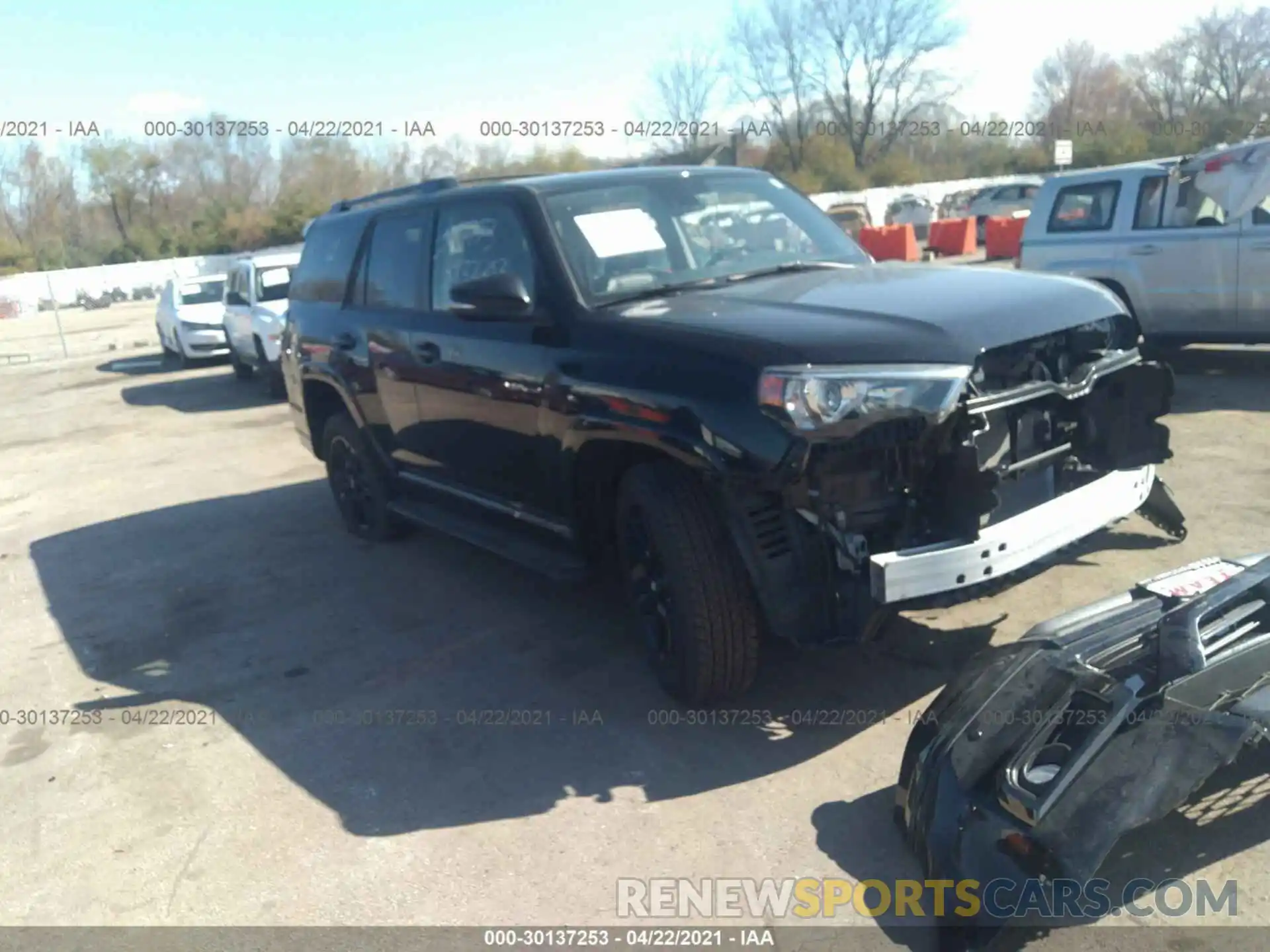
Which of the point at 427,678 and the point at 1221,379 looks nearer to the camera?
the point at 427,678

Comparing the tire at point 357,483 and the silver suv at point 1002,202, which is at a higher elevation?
the silver suv at point 1002,202

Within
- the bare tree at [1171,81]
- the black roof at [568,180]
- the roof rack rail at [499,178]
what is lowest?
the black roof at [568,180]

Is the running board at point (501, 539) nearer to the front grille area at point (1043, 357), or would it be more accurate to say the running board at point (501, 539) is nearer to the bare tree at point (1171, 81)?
the front grille area at point (1043, 357)

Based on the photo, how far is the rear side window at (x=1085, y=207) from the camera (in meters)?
10.1

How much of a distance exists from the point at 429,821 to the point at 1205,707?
2412 mm

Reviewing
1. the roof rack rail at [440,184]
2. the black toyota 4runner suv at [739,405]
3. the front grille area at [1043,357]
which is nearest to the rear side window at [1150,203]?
the black toyota 4runner suv at [739,405]

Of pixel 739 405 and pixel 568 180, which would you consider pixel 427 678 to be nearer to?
pixel 739 405

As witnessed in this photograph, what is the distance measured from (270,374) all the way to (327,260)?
26.3 ft

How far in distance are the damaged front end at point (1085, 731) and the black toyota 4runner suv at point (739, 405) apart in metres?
0.36

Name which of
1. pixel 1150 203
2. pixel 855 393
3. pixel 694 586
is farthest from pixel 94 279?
pixel 855 393

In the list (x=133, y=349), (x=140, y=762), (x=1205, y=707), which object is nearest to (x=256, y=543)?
(x=140, y=762)

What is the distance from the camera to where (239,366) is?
1596 cm

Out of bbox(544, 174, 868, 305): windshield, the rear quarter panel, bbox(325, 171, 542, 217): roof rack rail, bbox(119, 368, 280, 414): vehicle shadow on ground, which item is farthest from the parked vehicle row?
bbox(544, 174, 868, 305): windshield

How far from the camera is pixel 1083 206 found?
10297 millimetres
